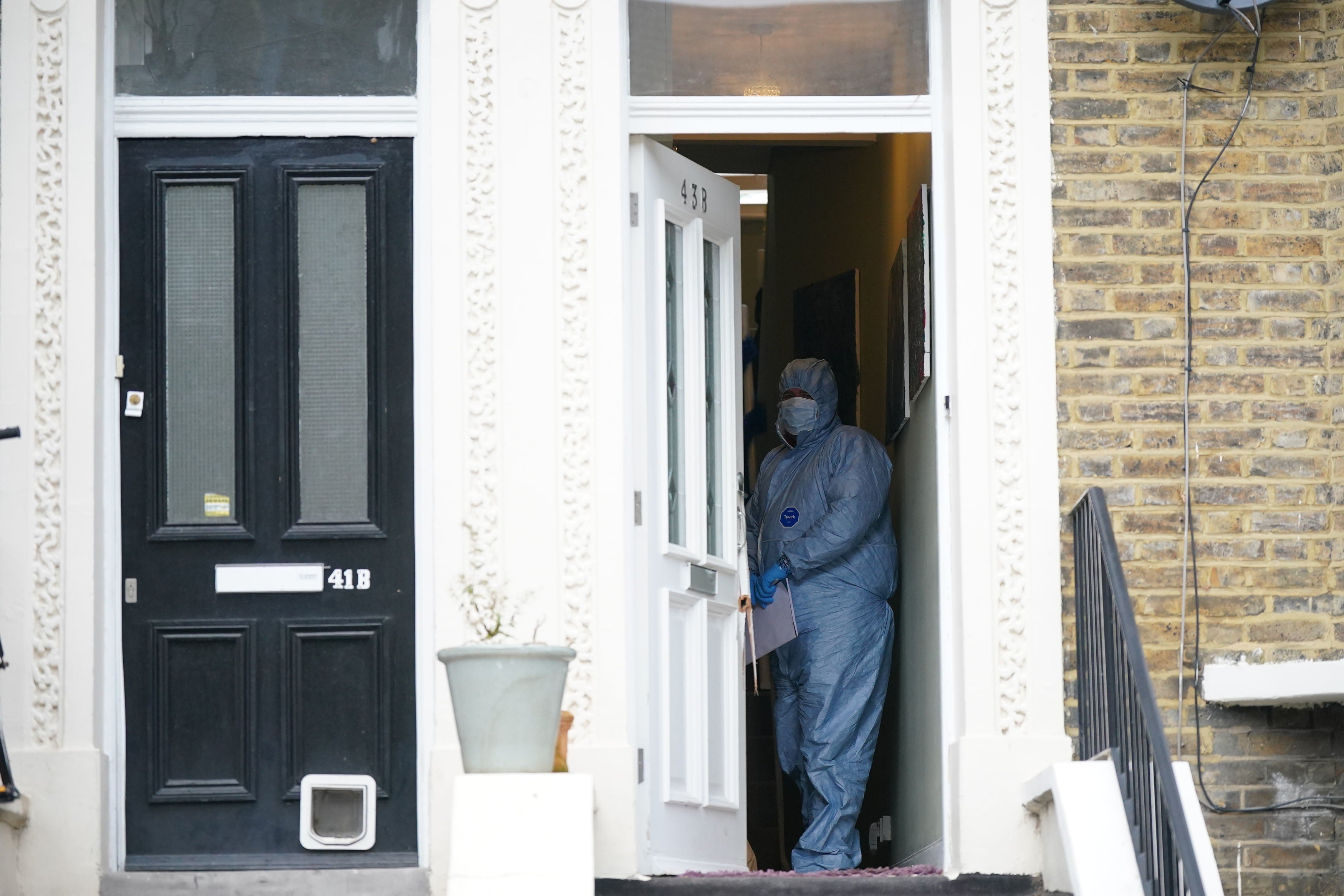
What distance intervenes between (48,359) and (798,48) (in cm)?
256

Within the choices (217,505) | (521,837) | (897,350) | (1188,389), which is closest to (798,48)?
(897,350)

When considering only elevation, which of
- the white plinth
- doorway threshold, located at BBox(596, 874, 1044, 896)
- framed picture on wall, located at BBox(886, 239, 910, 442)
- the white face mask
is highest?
framed picture on wall, located at BBox(886, 239, 910, 442)

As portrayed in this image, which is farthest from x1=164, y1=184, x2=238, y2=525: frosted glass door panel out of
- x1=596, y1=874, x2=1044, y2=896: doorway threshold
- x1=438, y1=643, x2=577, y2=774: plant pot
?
x1=596, y1=874, x2=1044, y2=896: doorway threshold

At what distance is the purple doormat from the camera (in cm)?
527

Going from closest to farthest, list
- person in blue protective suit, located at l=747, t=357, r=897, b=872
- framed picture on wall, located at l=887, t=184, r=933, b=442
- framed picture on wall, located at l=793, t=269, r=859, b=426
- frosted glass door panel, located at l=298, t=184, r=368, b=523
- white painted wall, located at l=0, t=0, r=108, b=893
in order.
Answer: white painted wall, located at l=0, t=0, r=108, b=893 < frosted glass door panel, located at l=298, t=184, r=368, b=523 < framed picture on wall, located at l=887, t=184, r=933, b=442 < person in blue protective suit, located at l=747, t=357, r=897, b=872 < framed picture on wall, located at l=793, t=269, r=859, b=426

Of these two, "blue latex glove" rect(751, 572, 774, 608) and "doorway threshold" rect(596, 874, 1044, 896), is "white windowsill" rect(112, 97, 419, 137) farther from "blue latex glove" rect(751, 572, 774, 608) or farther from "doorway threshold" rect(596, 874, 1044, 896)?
"doorway threshold" rect(596, 874, 1044, 896)

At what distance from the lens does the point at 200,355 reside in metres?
5.75

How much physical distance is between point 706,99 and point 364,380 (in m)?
1.42

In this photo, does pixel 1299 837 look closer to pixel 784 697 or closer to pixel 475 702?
pixel 784 697

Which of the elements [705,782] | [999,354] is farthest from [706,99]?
[705,782]

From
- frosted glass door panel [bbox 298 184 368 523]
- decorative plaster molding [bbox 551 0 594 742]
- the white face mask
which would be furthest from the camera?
the white face mask

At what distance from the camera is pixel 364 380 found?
5.75 metres

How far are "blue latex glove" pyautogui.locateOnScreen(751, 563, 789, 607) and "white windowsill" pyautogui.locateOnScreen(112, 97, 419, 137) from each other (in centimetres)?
219

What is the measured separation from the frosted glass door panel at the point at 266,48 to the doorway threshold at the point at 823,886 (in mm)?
2580
